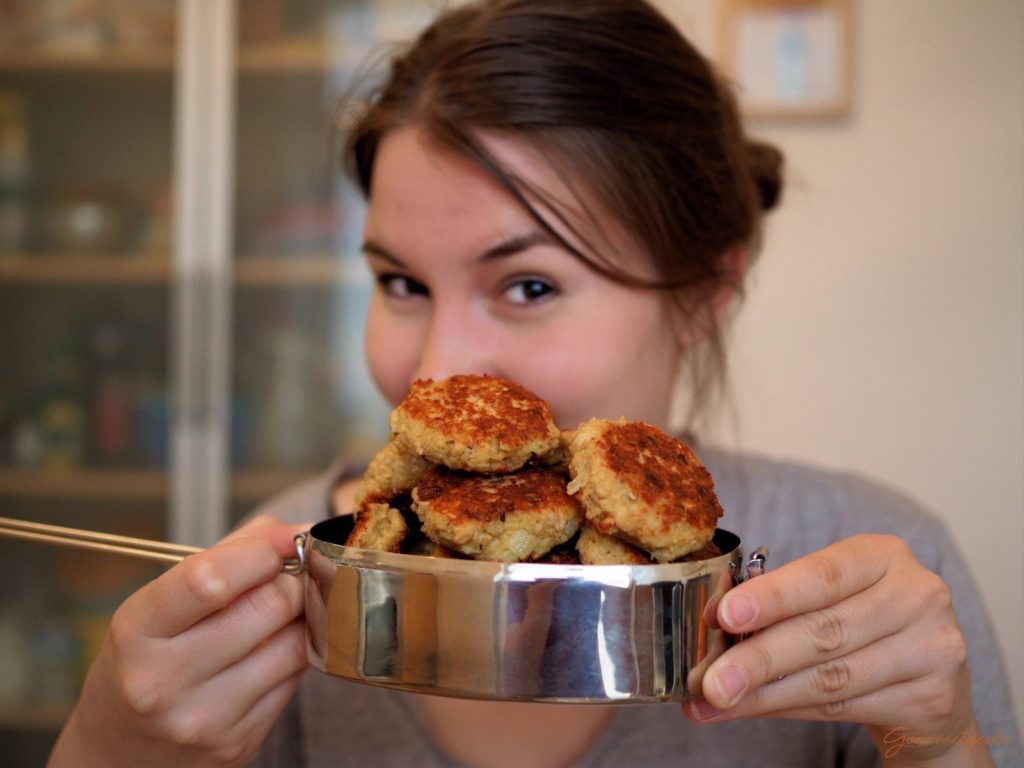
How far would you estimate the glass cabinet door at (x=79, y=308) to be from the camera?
245cm

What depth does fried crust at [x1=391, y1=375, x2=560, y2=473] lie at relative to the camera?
60 cm

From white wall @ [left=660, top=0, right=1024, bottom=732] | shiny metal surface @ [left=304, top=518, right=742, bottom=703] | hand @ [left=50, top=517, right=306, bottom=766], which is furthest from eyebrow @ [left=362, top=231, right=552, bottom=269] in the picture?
white wall @ [left=660, top=0, right=1024, bottom=732]

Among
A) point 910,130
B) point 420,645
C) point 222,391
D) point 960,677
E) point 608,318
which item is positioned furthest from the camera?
point 222,391

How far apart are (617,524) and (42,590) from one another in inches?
94.7

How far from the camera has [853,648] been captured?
66 cm

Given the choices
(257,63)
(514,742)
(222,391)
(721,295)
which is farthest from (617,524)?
(257,63)

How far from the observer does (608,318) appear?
96 centimetres

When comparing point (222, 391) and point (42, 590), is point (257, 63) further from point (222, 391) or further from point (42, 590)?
point (42, 590)

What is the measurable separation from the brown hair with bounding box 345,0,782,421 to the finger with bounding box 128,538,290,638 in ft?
1.45

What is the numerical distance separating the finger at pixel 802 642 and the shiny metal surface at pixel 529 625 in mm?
26

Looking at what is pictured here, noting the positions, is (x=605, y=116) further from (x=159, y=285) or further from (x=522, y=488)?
(x=159, y=285)

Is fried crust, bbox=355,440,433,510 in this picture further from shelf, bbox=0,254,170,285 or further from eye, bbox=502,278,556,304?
shelf, bbox=0,254,170,285

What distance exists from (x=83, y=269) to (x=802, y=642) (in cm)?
231
